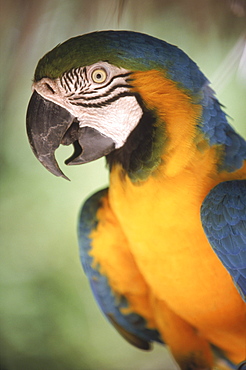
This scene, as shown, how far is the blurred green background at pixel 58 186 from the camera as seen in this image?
0.57 meters

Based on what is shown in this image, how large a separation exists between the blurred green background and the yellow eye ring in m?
0.06

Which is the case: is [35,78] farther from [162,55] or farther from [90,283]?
[90,283]

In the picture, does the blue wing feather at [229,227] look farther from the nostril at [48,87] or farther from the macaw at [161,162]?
the nostril at [48,87]

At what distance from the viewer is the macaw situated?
23.1 inches

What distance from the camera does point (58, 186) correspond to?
0.67 metres

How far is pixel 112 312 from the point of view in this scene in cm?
84

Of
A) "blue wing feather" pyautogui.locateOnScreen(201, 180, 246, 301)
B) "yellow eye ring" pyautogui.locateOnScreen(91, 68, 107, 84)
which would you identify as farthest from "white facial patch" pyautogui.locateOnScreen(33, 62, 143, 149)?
"blue wing feather" pyautogui.locateOnScreen(201, 180, 246, 301)

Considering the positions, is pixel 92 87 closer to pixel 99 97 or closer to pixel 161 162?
pixel 99 97

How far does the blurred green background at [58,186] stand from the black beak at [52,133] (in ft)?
0.11

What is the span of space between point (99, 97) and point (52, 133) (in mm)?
87

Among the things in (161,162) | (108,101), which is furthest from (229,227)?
(108,101)

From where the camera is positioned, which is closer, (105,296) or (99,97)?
(99,97)

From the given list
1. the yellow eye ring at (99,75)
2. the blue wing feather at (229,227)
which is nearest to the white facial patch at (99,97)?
the yellow eye ring at (99,75)

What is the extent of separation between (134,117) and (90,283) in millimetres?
362
